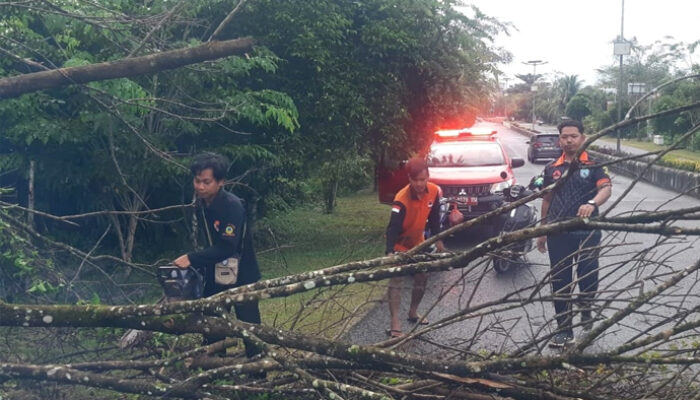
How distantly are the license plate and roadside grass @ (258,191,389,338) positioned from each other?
1558mm

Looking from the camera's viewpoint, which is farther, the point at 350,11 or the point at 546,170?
the point at 350,11

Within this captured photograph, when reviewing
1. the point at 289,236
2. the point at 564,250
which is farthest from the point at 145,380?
the point at 289,236

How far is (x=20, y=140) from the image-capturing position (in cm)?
918

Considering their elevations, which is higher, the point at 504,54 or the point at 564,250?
the point at 504,54

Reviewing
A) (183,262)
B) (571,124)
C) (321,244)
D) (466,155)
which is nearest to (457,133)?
(466,155)

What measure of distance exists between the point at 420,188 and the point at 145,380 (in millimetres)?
3191

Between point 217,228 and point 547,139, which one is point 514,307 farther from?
point 547,139

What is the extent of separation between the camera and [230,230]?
16.6 feet

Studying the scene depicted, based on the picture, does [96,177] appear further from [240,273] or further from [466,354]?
[466,354]

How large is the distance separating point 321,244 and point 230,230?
8.62 metres

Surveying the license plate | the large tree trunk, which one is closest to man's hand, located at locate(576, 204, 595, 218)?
the large tree trunk

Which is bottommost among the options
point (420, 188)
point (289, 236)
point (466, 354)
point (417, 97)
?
point (289, 236)

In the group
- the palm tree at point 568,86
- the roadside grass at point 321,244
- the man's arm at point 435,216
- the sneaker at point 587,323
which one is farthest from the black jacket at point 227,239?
the palm tree at point 568,86

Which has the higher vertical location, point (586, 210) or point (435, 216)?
point (586, 210)
